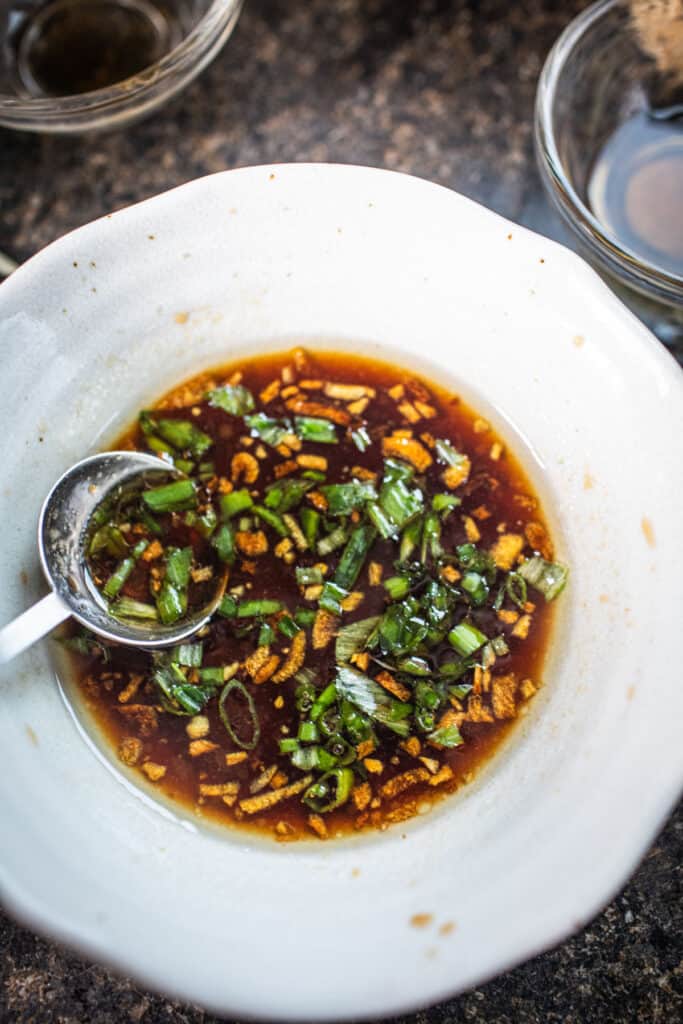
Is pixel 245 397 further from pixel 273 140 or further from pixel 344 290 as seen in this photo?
pixel 273 140

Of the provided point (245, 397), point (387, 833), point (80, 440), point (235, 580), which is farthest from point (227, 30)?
point (387, 833)

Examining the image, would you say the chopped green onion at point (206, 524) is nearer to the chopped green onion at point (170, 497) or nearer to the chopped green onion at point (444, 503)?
the chopped green onion at point (170, 497)

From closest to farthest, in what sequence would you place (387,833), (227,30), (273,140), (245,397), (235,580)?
(387,833), (235,580), (245,397), (227,30), (273,140)

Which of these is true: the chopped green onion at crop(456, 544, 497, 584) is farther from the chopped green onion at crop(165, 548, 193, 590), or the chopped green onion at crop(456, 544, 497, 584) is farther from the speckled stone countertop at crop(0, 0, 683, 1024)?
the speckled stone countertop at crop(0, 0, 683, 1024)

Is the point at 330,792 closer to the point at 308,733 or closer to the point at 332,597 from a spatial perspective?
the point at 308,733

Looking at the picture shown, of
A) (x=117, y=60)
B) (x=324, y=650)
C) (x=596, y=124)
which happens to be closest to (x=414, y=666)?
(x=324, y=650)

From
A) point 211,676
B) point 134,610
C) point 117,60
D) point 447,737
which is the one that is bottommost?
point 447,737
